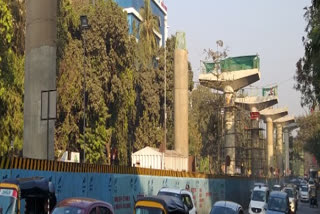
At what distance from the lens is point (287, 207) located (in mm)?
28719

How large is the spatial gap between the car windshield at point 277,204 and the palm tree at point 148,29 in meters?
42.5

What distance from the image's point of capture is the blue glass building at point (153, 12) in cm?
10406

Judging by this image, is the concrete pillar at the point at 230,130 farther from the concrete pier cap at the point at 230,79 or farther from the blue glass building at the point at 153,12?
the blue glass building at the point at 153,12

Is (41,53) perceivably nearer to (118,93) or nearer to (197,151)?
(118,93)

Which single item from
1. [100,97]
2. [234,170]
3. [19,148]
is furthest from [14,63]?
[234,170]

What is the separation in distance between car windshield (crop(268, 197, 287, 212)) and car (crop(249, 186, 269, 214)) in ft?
12.6

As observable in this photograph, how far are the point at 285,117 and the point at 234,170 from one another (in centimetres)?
8298

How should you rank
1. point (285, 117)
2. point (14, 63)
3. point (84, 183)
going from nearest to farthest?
point (84, 183), point (14, 63), point (285, 117)

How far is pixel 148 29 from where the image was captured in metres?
72.4

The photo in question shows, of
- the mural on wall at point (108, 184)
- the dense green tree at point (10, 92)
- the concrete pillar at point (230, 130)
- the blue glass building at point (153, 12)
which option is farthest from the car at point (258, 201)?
the blue glass building at point (153, 12)

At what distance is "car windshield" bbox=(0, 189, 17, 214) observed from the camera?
37.2 ft

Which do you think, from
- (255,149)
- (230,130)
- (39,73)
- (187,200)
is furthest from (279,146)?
(187,200)

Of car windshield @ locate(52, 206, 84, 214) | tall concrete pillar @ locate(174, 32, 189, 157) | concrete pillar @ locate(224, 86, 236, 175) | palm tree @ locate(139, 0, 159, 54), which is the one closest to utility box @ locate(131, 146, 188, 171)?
tall concrete pillar @ locate(174, 32, 189, 157)

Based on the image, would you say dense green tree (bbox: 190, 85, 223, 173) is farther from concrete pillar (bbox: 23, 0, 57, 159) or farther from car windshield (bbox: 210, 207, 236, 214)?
car windshield (bbox: 210, 207, 236, 214)
